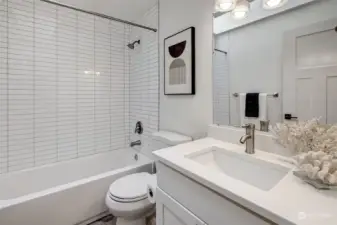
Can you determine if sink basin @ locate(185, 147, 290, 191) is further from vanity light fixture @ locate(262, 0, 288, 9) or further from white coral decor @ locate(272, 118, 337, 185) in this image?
vanity light fixture @ locate(262, 0, 288, 9)

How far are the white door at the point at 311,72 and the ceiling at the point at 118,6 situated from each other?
169 centimetres

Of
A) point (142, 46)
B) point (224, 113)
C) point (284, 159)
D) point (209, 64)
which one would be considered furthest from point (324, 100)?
point (142, 46)

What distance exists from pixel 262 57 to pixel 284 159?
0.64 m

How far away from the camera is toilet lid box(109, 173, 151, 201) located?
4.83 ft

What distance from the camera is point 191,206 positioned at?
860 millimetres

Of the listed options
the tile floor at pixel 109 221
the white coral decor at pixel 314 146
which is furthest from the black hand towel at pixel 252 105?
the tile floor at pixel 109 221

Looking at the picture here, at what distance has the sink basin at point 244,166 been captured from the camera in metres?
0.92

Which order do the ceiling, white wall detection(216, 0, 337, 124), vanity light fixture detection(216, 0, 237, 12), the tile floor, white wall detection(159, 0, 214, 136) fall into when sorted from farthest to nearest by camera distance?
1. the ceiling
2. the tile floor
3. white wall detection(159, 0, 214, 136)
4. vanity light fixture detection(216, 0, 237, 12)
5. white wall detection(216, 0, 337, 124)

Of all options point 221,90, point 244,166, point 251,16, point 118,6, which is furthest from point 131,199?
point 118,6

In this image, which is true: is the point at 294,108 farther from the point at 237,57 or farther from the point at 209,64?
the point at 209,64

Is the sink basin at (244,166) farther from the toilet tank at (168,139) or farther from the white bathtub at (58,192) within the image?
the white bathtub at (58,192)

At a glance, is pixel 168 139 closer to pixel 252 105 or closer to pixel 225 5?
pixel 252 105

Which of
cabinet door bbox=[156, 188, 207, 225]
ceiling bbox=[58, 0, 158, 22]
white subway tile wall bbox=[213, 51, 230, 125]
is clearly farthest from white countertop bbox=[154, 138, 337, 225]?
ceiling bbox=[58, 0, 158, 22]

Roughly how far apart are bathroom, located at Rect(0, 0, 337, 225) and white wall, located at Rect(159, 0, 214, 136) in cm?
1
